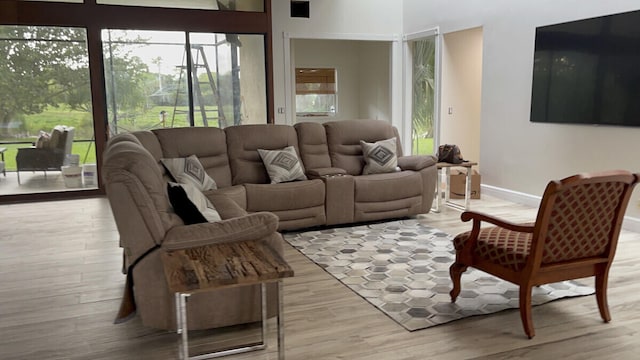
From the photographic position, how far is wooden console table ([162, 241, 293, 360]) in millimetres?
2041

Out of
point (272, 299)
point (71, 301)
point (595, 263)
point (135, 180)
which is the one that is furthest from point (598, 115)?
point (71, 301)

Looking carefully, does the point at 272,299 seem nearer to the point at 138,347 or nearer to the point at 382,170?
the point at 138,347

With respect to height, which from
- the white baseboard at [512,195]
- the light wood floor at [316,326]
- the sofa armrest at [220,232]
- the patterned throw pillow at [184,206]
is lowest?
the light wood floor at [316,326]

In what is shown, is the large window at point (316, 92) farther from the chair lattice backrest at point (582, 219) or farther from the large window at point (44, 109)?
the chair lattice backrest at point (582, 219)

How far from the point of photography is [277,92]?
7785 mm

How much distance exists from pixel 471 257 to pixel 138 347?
1.83m

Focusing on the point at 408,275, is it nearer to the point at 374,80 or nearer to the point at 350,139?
the point at 350,139

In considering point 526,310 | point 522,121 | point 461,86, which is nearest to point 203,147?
point 526,310

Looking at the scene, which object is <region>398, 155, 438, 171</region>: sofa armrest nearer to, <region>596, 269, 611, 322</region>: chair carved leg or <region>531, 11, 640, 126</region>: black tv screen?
<region>531, 11, 640, 126</region>: black tv screen

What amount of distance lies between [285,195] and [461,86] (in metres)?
3.97

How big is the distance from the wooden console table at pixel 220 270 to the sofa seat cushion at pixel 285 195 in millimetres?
2053

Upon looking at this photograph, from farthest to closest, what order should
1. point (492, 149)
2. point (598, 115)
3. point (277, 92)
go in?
point (277, 92) → point (492, 149) → point (598, 115)

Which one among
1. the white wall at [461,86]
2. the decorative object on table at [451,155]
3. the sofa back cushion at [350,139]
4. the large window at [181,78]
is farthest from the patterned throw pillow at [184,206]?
the white wall at [461,86]

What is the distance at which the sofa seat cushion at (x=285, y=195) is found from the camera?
4.69 metres
